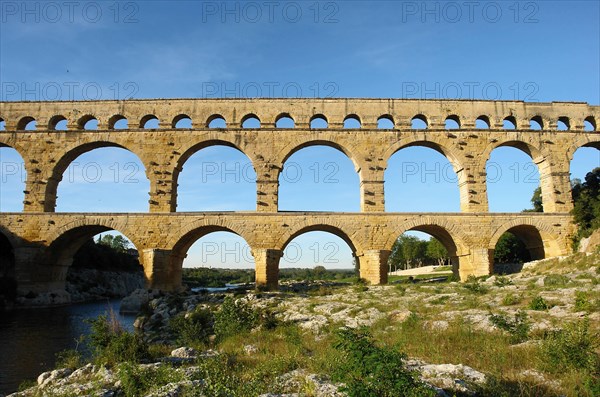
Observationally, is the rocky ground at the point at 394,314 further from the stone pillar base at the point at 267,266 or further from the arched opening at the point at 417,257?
the arched opening at the point at 417,257

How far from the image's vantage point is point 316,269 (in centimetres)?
13262

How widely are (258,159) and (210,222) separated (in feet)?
15.7

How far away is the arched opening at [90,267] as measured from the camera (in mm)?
23562

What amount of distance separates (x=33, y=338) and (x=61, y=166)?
1367cm

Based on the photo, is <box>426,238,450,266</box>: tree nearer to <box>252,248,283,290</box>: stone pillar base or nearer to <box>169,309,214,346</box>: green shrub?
<box>252,248,283,290</box>: stone pillar base

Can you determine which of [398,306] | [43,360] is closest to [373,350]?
[398,306]

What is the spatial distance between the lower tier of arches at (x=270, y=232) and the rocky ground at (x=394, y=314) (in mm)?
2398

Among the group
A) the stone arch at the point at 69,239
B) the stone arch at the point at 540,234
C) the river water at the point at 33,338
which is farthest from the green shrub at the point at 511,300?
the stone arch at the point at 69,239

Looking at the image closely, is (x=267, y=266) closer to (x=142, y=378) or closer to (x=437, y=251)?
(x=142, y=378)

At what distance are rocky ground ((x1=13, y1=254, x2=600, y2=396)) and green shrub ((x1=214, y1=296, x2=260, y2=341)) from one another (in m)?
1.18

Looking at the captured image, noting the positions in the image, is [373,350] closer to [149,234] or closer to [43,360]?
[43,360]

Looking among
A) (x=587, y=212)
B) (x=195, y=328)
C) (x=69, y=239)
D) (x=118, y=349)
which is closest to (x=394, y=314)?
(x=195, y=328)

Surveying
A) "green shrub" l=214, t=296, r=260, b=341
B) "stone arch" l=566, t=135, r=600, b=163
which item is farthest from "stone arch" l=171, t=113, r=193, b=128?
"stone arch" l=566, t=135, r=600, b=163

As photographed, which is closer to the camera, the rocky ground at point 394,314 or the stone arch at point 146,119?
the rocky ground at point 394,314
